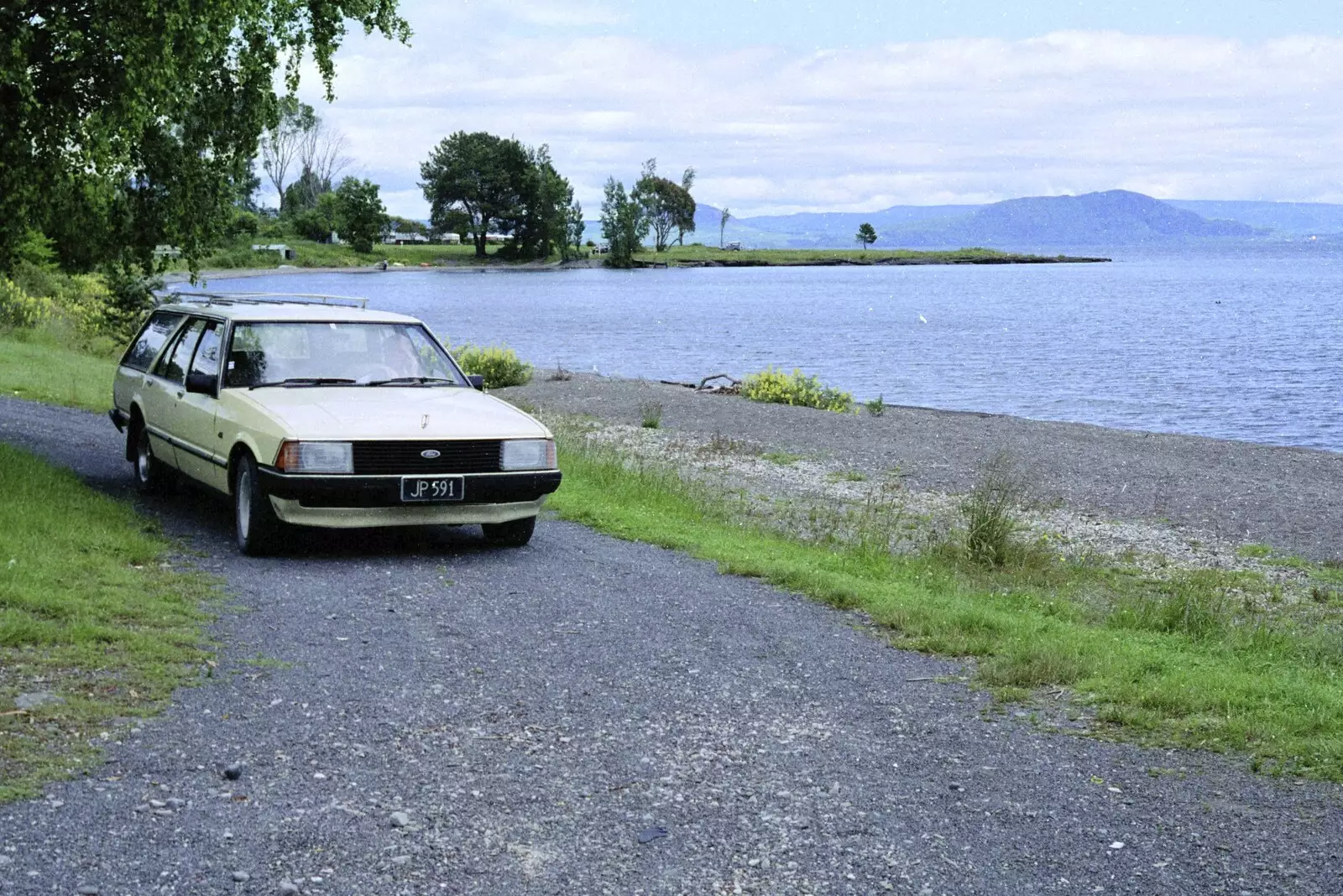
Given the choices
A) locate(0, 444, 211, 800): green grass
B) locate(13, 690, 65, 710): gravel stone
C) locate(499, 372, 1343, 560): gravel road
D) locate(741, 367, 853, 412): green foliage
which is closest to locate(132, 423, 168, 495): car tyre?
locate(0, 444, 211, 800): green grass

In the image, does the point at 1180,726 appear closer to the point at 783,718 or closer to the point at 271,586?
the point at 783,718

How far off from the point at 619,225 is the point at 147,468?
540ft

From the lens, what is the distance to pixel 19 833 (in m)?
4.46

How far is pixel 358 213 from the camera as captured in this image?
148 m

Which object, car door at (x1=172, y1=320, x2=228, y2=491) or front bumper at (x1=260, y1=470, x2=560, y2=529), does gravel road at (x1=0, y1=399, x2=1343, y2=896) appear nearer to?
front bumper at (x1=260, y1=470, x2=560, y2=529)

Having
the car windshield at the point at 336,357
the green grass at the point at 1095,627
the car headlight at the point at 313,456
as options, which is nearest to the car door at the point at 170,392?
the car windshield at the point at 336,357

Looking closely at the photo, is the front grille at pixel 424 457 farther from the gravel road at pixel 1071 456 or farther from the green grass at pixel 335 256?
the green grass at pixel 335 256

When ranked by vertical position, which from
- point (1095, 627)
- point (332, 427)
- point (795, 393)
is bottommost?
point (795, 393)

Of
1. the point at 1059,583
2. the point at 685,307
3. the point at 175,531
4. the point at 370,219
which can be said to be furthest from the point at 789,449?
the point at 370,219

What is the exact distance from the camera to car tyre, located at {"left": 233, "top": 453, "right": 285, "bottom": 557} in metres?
9.20

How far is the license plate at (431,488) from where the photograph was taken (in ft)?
30.2

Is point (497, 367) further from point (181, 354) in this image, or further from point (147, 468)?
point (181, 354)

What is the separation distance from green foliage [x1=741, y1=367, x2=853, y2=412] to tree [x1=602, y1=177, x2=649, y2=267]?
5720 inches

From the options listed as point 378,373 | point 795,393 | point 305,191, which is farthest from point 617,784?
point 305,191
